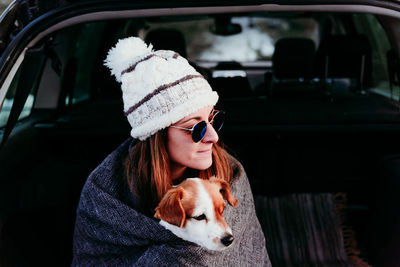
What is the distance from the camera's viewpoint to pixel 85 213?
150cm

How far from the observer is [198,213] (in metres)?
1.12

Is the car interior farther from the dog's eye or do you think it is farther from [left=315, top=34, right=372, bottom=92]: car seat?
the dog's eye

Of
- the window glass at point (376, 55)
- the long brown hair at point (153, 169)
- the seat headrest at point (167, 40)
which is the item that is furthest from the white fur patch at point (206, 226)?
the window glass at point (376, 55)

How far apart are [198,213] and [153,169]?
30 cm

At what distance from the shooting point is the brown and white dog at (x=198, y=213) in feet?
3.61

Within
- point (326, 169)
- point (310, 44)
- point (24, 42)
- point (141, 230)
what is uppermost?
point (24, 42)

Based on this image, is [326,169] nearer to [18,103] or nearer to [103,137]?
[103,137]

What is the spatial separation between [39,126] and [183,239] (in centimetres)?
125

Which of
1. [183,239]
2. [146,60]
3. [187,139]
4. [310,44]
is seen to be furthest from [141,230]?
[310,44]

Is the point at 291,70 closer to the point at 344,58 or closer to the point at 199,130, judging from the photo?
the point at 344,58

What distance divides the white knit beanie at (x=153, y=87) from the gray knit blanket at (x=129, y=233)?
0.88ft

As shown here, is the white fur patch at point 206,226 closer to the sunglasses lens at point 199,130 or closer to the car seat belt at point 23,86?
the sunglasses lens at point 199,130

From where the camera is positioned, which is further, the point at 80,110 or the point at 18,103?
the point at 80,110

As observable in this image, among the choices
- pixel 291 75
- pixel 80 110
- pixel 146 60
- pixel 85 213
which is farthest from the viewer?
pixel 291 75
